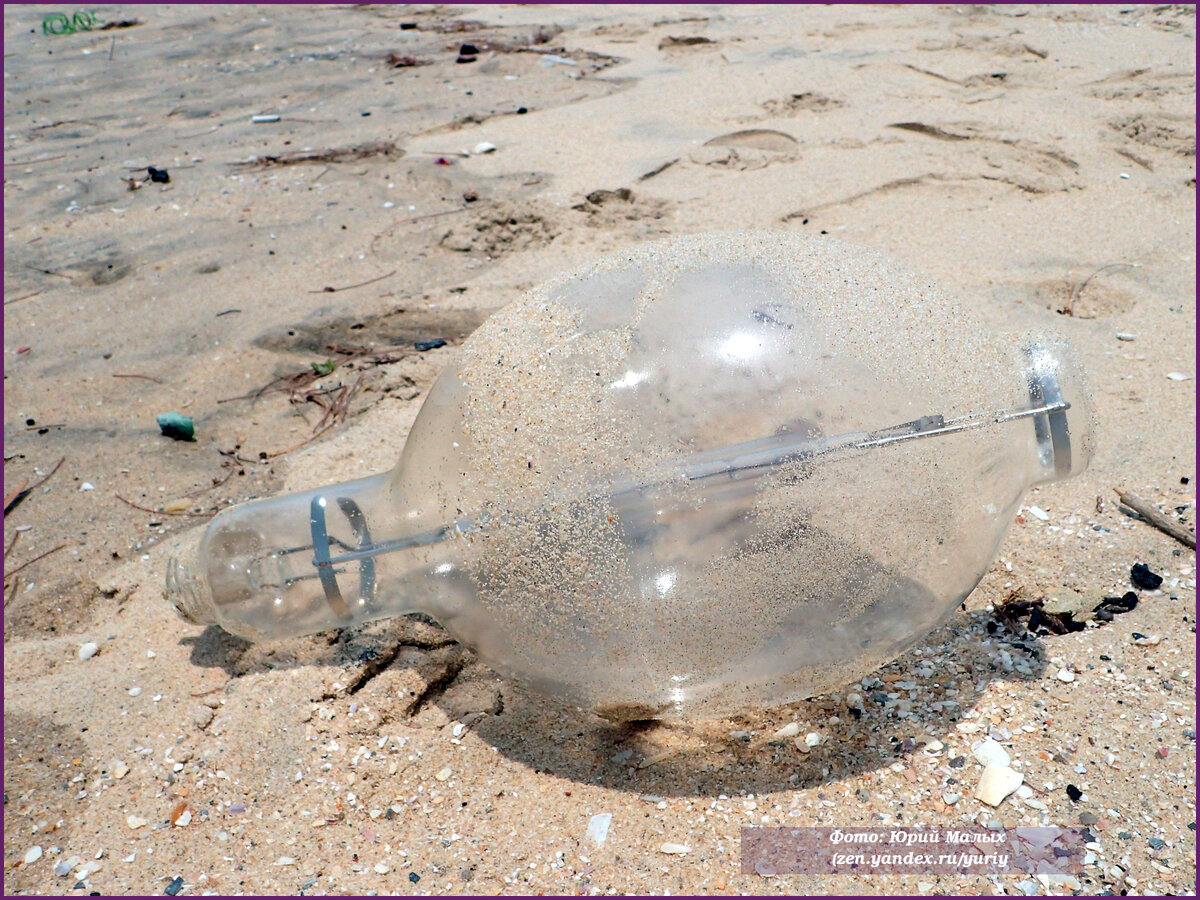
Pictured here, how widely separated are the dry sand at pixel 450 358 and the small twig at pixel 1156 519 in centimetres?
3

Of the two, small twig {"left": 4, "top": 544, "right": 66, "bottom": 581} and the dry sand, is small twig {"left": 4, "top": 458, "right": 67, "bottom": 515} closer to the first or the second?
the dry sand

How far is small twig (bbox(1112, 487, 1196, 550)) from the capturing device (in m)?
2.17

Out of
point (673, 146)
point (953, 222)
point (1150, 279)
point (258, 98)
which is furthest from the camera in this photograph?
point (258, 98)

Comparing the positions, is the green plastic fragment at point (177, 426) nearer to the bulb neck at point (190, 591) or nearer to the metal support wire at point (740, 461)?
the bulb neck at point (190, 591)

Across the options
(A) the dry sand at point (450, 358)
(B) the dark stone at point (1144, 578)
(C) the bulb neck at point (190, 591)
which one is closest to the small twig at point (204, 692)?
(A) the dry sand at point (450, 358)

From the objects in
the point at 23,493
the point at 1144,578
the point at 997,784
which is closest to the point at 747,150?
the point at 1144,578

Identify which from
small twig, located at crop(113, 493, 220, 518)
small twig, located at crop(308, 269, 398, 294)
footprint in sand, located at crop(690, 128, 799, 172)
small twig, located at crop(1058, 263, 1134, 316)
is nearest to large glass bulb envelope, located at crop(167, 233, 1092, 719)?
small twig, located at crop(113, 493, 220, 518)

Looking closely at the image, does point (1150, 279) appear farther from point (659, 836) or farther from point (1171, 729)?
point (659, 836)

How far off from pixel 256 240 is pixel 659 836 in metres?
3.23

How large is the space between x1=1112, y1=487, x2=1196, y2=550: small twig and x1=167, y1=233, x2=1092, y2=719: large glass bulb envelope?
0.69 meters

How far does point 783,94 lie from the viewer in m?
4.93

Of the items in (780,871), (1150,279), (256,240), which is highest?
(256,240)

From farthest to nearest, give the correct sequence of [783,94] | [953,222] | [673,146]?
1. [783,94]
2. [673,146]
3. [953,222]

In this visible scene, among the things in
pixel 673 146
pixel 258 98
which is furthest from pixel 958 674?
pixel 258 98
